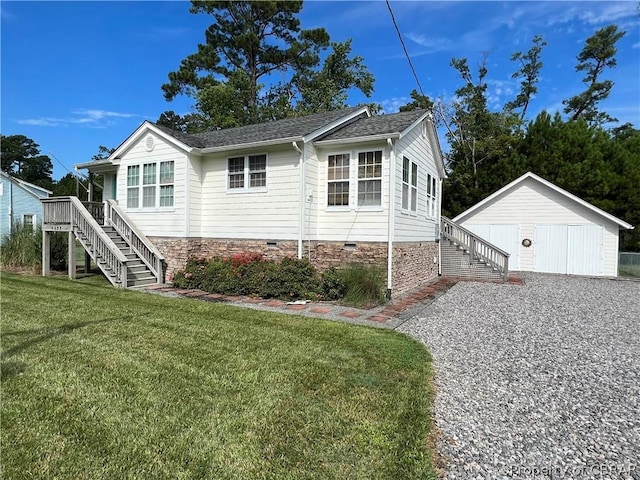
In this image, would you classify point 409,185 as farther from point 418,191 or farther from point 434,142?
point 434,142

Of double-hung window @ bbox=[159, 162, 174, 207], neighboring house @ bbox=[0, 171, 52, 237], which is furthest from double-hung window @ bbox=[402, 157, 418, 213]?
neighboring house @ bbox=[0, 171, 52, 237]

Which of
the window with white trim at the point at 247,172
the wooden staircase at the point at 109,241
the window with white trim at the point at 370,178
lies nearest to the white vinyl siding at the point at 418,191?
the window with white trim at the point at 370,178

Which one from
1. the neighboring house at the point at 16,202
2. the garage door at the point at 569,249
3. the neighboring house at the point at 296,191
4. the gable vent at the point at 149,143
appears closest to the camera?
the neighboring house at the point at 296,191

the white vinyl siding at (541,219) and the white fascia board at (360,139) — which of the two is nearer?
the white fascia board at (360,139)

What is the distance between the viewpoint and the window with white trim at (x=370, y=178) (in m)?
10.1

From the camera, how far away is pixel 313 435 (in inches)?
118

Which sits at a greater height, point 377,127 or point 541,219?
point 377,127

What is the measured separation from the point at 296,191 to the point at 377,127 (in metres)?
3.00

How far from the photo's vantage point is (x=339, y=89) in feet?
95.5

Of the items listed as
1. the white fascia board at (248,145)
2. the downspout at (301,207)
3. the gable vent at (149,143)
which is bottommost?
the downspout at (301,207)

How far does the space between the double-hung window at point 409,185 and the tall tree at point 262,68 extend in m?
17.6

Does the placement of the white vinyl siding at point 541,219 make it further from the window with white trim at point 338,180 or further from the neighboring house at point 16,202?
the neighboring house at point 16,202

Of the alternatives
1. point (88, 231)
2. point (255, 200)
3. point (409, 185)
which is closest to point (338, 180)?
point (409, 185)

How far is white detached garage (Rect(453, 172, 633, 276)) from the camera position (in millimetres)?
15938
